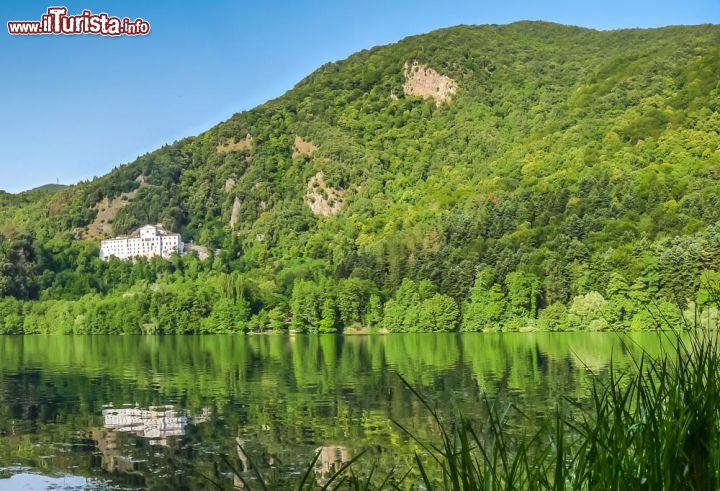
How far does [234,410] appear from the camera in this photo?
20.8 meters

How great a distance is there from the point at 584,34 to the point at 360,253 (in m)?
77.7

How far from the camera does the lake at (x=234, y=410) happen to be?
1408 centimetres

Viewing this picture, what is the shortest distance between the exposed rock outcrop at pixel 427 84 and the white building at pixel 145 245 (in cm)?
4832

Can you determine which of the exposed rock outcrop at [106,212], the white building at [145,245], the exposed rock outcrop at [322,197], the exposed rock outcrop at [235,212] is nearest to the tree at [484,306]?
the exposed rock outcrop at [322,197]

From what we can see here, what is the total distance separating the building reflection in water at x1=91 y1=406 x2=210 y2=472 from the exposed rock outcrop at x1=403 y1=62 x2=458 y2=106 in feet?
399

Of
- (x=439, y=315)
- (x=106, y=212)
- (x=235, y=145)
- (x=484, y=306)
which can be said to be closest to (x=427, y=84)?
(x=235, y=145)

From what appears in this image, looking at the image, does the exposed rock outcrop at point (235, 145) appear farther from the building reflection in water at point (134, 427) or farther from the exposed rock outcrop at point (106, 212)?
the building reflection in water at point (134, 427)

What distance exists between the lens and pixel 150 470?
1396 cm

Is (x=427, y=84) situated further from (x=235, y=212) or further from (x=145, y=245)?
(x=145, y=245)

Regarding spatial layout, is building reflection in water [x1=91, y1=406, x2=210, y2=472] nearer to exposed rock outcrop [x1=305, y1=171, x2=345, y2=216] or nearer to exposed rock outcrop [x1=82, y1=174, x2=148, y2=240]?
exposed rock outcrop [x1=305, y1=171, x2=345, y2=216]

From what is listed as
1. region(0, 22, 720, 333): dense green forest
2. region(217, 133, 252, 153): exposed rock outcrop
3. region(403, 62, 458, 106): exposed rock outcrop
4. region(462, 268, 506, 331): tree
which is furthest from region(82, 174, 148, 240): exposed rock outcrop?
region(462, 268, 506, 331): tree

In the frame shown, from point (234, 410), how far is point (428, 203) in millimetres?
84301

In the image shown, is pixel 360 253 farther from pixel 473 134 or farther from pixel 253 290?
pixel 473 134

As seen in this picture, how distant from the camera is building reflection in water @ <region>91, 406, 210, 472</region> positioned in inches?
592
